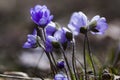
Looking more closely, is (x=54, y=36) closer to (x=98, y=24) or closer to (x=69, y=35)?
(x=69, y=35)

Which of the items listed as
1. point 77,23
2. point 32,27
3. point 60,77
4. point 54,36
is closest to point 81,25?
point 77,23

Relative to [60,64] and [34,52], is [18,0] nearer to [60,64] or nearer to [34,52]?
[34,52]

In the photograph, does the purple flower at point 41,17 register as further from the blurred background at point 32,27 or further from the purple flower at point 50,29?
the blurred background at point 32,27

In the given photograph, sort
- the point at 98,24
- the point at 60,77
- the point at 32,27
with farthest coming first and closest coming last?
the point at 32,27
the point at 98,24
the point at 60,77

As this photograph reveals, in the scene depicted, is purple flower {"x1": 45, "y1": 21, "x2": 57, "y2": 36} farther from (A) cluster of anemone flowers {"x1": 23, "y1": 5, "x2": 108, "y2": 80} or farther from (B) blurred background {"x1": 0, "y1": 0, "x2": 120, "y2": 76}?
(B) blurred background {"x1": 0, "y1": 0, "x2": 120, "y2": 76}

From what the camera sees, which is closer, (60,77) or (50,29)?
(60,77)

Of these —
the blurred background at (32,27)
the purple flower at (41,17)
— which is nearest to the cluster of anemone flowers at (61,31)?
the purple flower at (41,17)

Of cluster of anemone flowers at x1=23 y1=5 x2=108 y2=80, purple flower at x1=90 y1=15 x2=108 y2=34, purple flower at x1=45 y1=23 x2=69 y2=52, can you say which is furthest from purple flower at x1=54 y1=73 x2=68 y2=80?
purple flower at x1=90 y1=15 x2=108 y2=34

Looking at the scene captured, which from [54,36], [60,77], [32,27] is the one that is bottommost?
[32,27]

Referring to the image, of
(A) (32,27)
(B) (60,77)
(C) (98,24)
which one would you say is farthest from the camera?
(A) (32,27)
